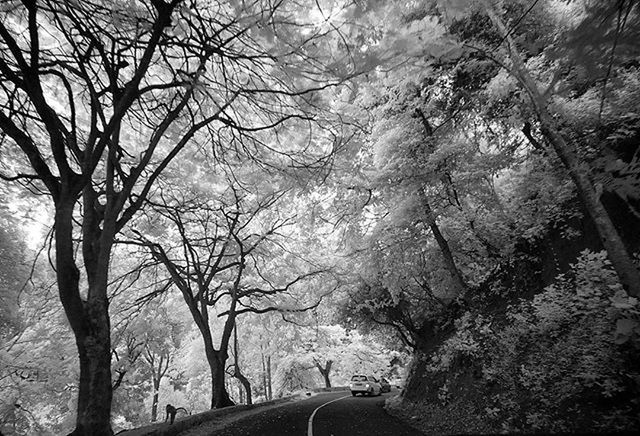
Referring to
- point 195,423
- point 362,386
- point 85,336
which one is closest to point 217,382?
point 195,423

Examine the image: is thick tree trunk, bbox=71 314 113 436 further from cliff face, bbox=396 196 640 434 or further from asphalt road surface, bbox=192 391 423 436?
cliff face, bbox=396 196 640 434

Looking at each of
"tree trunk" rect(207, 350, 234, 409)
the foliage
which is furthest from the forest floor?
the foliage

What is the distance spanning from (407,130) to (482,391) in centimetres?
720

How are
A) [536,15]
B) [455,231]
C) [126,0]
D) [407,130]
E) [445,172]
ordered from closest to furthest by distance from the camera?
[126,0] < [536,15] < [445,172] < [407,130] < [455,231]

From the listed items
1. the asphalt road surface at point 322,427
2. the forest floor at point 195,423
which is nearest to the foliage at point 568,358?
the asphalt road surface at point 322,427

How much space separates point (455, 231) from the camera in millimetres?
10633

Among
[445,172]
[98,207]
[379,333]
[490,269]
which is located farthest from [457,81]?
[379,333]

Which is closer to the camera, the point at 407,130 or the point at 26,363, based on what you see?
the point at 407,130

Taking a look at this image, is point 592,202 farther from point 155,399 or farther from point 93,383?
point 155,399

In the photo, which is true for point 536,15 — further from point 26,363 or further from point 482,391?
point 26,363

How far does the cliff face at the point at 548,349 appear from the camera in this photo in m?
4.51

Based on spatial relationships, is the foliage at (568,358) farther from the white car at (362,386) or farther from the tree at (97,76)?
the white car at (362,386)

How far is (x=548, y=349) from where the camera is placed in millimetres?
5852

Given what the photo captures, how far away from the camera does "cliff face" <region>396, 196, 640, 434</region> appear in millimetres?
4512
